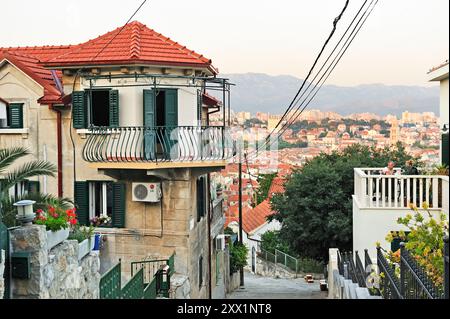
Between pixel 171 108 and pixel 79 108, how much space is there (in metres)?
1.81

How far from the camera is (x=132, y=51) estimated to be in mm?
11117

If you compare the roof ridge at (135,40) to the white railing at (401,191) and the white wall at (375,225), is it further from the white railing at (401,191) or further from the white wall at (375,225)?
the white wall at (375,225)

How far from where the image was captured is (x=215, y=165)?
38.6 feet

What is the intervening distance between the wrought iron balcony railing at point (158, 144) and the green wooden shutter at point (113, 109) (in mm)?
146

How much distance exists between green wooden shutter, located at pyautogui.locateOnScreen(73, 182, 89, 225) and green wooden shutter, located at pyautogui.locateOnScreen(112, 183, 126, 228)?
1.96 feet

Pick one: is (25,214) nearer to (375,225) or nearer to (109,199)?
(109,199)

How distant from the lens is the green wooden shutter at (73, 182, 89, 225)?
39.7 feet

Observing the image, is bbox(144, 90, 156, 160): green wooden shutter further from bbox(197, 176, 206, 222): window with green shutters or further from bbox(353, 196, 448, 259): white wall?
bbox(353, 196, 448, 259): white wall

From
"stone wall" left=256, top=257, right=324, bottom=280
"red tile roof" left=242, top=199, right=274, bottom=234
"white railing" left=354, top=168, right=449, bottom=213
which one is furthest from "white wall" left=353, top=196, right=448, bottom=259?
"red tile roof" left=242, top=199, right=274, bottom=234

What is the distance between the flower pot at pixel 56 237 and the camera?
6773mm

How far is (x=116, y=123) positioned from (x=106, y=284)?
14.5 feet
